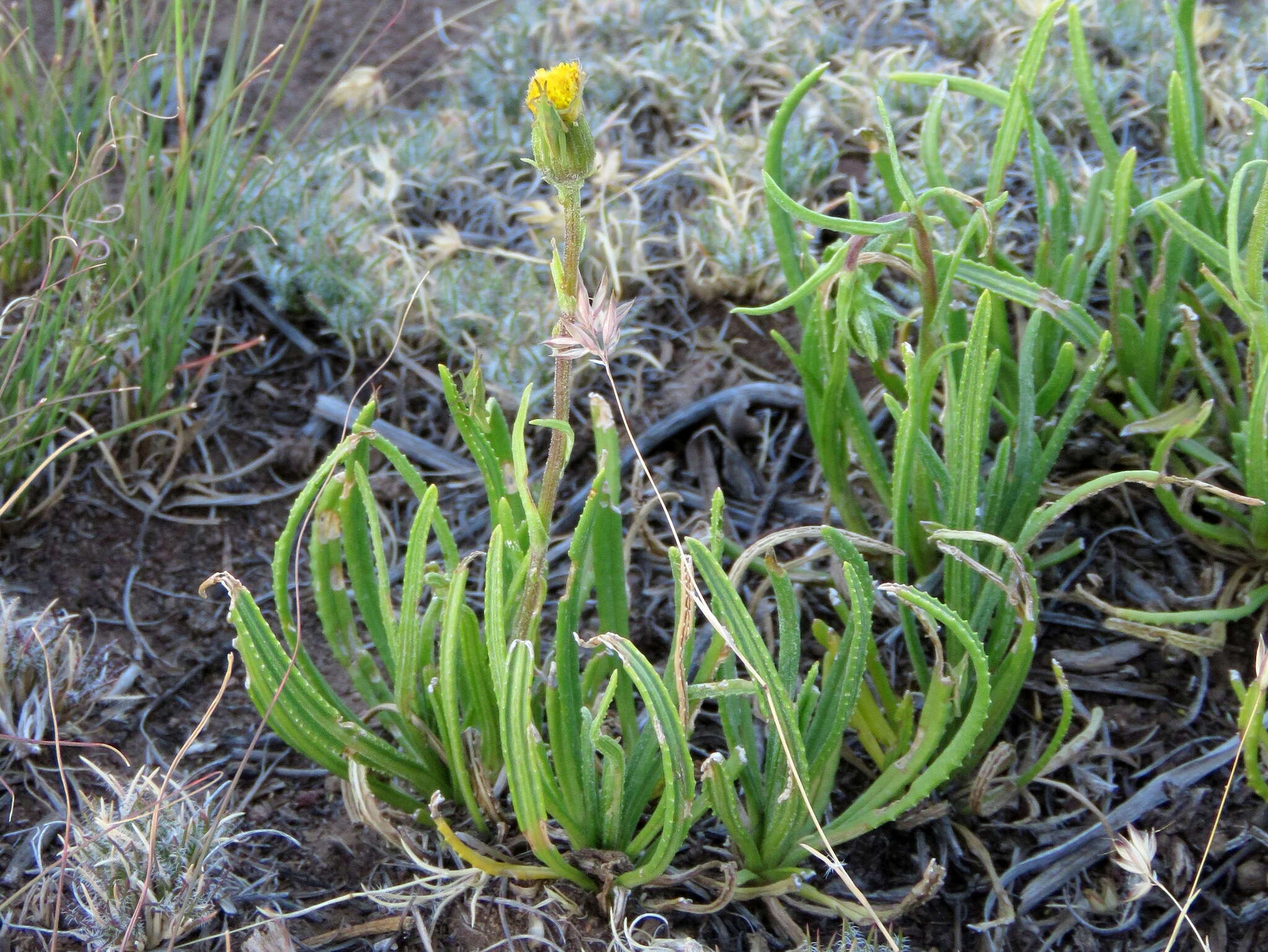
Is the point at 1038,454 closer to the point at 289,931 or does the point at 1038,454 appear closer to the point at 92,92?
the point at 289,931

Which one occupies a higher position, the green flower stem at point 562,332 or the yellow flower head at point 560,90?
the yellow flower head at point 560,90

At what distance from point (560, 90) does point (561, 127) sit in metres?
0.03

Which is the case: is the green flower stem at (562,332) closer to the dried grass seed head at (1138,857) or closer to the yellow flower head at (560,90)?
the yellow flower head at (560,90)

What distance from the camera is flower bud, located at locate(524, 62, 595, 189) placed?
0.94 m

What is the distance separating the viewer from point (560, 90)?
36.9 inches

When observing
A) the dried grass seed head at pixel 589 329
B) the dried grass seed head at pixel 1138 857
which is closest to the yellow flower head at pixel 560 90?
the dried grass seed head at pixel 589 329

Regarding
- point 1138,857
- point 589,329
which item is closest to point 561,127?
point 589,329

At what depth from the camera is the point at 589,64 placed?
2.60m

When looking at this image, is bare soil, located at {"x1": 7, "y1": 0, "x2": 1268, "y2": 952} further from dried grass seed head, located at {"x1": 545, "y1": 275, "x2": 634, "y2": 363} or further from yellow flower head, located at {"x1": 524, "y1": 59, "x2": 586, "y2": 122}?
yellow flower head, located at {"x1": 524, "y1": 59, "x2": 586, "y2": 122}

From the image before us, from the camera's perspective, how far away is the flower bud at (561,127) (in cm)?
94

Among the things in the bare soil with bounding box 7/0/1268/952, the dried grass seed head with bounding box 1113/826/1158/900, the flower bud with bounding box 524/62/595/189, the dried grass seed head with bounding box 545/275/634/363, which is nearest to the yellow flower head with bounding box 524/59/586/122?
the flower bud with bounding box 524/62/595/189

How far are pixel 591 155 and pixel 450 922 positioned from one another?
97cm

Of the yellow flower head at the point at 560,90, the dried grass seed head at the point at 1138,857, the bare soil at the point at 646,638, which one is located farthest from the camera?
the bare soil at the point at 646,638

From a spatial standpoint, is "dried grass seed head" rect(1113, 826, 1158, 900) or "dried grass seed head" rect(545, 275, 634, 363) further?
"dried grass seed head" rect(1113, 826, 1158, 900)
